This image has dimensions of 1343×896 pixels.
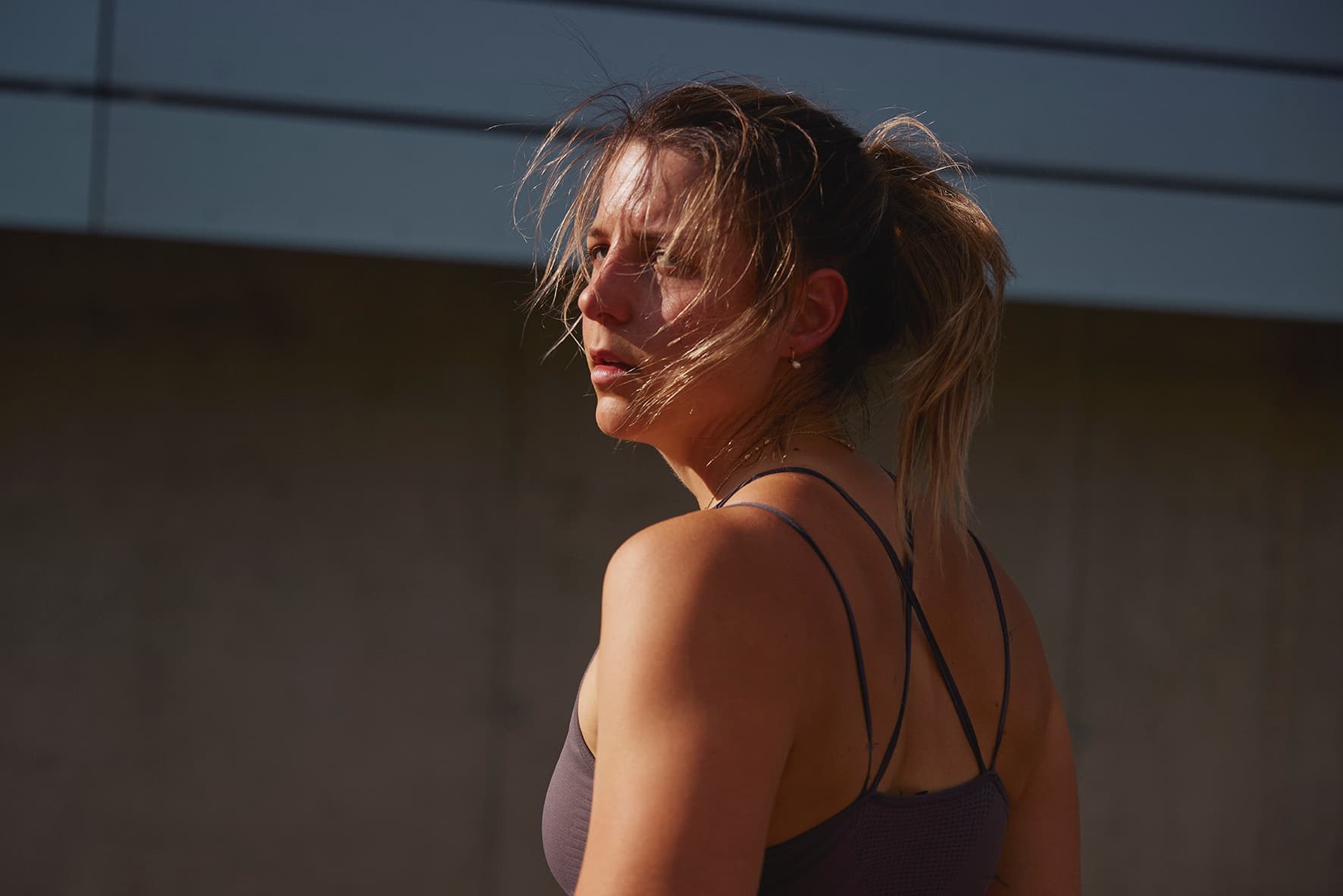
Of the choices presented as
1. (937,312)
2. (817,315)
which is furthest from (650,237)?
(937,312)

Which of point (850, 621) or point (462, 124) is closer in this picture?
point (850, 621)

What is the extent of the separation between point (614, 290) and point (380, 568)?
10.3 feet

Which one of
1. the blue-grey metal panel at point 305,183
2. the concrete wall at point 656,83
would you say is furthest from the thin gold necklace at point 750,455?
the blue-grey metal panel at point 305,183

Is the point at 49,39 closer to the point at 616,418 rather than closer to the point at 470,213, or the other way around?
the point at 470,213

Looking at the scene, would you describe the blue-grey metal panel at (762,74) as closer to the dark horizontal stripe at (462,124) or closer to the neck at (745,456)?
the dark horizontal stripe at (462,124)

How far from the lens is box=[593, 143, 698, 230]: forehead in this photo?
1116 mm

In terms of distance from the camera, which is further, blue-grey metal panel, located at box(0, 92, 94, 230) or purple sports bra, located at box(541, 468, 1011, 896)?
blue-grey metal panel, located at box(0, 92, 94, 230)

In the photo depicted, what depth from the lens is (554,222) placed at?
11.1ft

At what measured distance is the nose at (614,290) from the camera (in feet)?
3.67

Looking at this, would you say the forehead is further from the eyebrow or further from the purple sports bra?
the purple sports bra

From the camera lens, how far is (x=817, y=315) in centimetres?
115

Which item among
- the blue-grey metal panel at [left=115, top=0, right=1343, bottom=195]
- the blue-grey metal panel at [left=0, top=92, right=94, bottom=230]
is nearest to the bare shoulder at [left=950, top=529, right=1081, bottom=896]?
the blue-grey metal panel at [left=115, top=0, right=1343, bottom=195]

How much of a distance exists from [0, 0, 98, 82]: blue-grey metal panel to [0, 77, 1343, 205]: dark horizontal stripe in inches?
1.2

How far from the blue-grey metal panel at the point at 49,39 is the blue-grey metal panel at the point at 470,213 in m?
0.15
